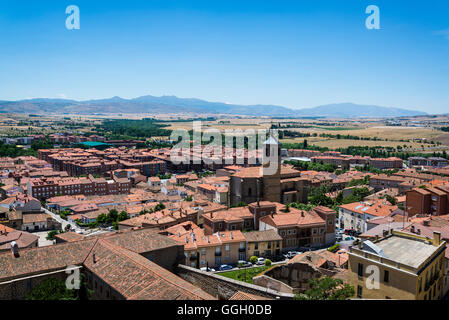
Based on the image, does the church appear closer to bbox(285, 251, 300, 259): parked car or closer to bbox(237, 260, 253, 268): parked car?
bbox(285, 251, 300, 259): parked car

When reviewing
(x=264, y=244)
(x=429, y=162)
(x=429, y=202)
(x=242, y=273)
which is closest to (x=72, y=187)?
(x=264, y=244)

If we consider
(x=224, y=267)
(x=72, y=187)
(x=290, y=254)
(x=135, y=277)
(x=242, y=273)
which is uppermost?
(x=135, y=277)

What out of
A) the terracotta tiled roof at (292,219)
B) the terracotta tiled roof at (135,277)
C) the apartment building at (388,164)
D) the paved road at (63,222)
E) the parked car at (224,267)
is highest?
the terracotta tiled roof at (135,277)

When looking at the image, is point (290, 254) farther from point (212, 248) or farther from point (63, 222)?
point (63, 222)

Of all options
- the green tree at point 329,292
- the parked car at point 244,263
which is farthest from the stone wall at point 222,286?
the parked car at point 244,263

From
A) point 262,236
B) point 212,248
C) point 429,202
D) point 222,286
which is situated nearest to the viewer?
point 222,286

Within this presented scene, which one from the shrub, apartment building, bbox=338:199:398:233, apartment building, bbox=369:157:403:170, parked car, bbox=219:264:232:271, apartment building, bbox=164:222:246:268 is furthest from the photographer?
apartment building, bbox=369:157:403:170

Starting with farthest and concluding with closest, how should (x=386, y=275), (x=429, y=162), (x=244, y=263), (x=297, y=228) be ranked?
1. (x=429, y=162)
2. (x=297, y=228)
3. (x=244, y=263)
4. (x=386, y=275)

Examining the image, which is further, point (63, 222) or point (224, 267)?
point (63, 222)

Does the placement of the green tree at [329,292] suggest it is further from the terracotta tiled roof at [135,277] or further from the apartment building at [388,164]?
the apartment building at [388,164]

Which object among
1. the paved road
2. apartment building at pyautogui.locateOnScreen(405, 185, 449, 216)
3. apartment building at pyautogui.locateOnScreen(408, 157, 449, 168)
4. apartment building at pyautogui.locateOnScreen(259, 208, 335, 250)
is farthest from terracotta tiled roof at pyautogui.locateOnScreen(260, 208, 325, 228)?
apartment building at pyautogui.locateOnScreen(408, 157, 449, 168)
